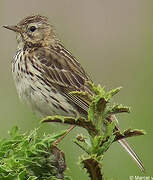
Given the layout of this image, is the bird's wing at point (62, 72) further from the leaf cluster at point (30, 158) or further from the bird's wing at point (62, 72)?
the leaf cluster at point (30, 158)

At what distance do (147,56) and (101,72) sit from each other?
3.54 feet

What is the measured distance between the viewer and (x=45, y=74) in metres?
5.34

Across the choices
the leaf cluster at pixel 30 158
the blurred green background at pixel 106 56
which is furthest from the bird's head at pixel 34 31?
the leaf cluster at pixel 30 158

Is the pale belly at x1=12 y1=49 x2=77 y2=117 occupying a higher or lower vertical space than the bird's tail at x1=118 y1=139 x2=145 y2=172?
higher

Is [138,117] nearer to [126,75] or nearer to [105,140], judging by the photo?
[126,75]

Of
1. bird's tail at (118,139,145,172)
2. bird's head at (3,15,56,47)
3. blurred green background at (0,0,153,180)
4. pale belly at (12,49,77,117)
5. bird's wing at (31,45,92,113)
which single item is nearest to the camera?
bird's tail at (118,139,145,172)

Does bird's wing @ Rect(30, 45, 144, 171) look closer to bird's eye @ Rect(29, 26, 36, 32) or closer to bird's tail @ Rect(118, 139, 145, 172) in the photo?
bird's eye @ Rect(29, 26, 36, 32)

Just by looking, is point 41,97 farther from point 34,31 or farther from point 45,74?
point 34,31

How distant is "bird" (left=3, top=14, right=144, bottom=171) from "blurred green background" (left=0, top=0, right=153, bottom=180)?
0.72 ft

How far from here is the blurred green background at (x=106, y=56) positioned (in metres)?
5.44

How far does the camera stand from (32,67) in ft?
17.5

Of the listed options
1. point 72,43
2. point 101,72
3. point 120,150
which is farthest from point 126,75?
point 120,150

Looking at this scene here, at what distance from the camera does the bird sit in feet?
16.4

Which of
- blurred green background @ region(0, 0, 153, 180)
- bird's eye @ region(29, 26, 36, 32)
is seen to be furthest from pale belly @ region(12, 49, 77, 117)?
bird's eye @ region(29, 26, 36, 32)
